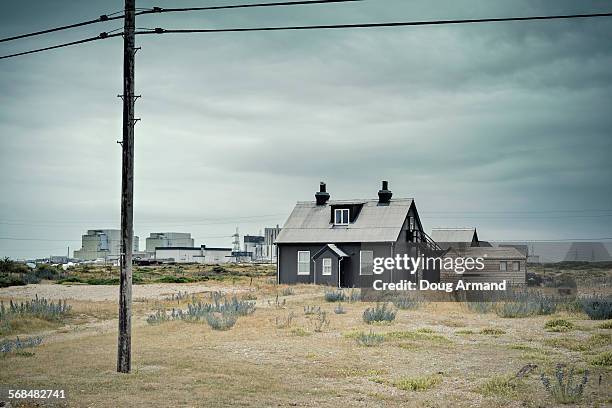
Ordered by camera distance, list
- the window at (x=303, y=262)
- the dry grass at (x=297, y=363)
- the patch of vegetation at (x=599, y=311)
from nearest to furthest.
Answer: the dry grass at (x=297, y=363) < the patch of vegetation at (x=599, y=311) < the window at (x=303, y=262)

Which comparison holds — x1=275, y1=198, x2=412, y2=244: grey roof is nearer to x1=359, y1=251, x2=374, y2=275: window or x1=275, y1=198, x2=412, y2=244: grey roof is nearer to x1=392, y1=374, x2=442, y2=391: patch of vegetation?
x1=359, y1=251, x2=374, y2=275: window

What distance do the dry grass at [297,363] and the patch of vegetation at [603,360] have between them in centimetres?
15

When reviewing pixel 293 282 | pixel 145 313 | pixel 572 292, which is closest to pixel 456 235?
pixel 293 282

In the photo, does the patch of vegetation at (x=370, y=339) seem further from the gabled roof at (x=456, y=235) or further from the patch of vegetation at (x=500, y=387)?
the gabled roof at (x=456, y=235)

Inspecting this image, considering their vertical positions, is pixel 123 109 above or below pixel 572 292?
above

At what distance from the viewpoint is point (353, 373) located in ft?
45.8

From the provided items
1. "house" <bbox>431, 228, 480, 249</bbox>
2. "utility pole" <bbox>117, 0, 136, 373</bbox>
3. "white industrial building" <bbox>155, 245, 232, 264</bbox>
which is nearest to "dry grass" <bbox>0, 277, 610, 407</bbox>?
"utility pole" <bbox>117, 0, 136, 373</bbox>

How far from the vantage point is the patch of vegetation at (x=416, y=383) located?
1250 cm

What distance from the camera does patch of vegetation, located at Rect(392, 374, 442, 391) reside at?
41.0 ft

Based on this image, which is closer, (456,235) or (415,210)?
(415,210)

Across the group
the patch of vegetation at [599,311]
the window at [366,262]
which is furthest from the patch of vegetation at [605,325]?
the window at [366,262]

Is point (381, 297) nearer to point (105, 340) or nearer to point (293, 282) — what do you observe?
point (293, 282)

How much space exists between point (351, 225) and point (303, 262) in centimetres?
445

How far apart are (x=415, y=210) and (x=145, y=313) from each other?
28746 mm
